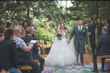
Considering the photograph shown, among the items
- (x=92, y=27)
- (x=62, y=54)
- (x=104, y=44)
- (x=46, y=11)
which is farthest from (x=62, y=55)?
(x=46, y=11)

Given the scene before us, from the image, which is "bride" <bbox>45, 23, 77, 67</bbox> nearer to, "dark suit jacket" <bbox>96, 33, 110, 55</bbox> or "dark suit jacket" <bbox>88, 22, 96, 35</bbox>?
"dark suit jacket" <bbox>96, 33, 110, 55</bbox>

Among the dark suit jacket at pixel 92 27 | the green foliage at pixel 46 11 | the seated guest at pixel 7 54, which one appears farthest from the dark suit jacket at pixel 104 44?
the green foliage at pixel 46 11

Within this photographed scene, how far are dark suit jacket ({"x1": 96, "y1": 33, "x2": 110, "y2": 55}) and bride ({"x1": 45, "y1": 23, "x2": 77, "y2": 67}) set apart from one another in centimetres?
175

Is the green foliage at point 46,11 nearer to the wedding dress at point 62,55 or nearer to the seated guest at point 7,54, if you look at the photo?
the wedding dress at point 62,55

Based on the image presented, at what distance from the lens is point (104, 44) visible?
5.45 meters

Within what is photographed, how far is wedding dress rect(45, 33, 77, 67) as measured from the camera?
684 centimetres

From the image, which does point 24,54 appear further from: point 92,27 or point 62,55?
point 92,27

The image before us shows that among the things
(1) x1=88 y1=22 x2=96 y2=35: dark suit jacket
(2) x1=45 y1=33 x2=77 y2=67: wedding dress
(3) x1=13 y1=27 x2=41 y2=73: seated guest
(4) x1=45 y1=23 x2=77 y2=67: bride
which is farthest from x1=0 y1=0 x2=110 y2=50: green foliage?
(3) x1=13 y1=27 x2=41 y2=73: seated guest

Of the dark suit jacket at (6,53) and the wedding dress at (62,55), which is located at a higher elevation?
the dark suit jacket at (6,53)

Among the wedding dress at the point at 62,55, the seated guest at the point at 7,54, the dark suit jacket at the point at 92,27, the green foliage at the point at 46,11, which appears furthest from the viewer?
the green foliage at the point at 46,11

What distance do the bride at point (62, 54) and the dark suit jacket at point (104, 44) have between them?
5.75 ft

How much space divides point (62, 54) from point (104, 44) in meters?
2.14

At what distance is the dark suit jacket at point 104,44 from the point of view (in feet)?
17.8

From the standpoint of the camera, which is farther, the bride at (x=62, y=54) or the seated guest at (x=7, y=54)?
the bride at (x=62, y=54)
